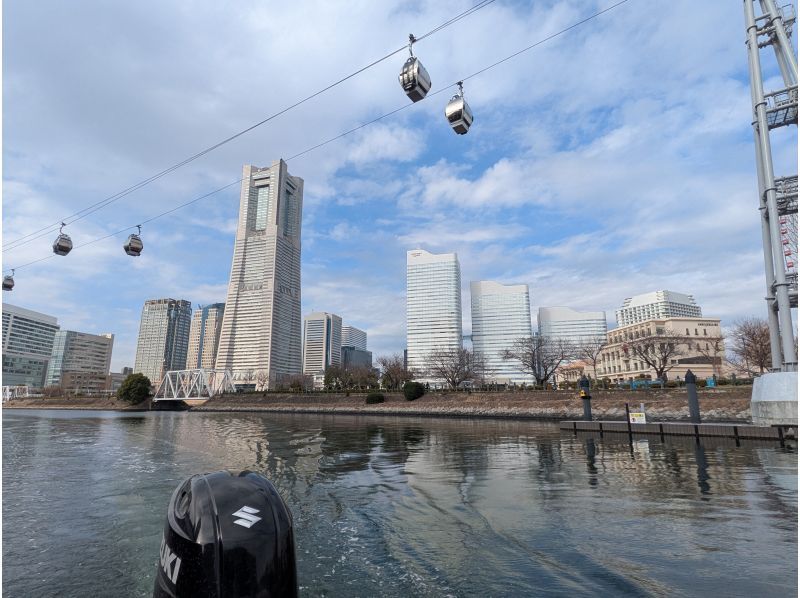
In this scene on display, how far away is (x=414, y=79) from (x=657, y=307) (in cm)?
17049

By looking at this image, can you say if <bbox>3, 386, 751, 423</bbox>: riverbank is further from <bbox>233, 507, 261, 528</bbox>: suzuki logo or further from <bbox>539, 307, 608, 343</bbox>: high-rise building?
<bbox>539, 307, 608, 343</bbox>: high-rise building

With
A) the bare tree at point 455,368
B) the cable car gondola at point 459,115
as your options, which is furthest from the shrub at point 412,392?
the cable car gondola at point 459,115

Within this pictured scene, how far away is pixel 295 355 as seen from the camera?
603 ft

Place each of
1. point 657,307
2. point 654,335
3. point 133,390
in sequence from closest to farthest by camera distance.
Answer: point 133,390, point 654,335, point 657,307

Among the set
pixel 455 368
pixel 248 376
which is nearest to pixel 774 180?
pixel 455 368

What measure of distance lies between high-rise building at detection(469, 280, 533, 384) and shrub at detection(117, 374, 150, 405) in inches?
4470

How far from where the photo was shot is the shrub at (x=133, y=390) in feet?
286

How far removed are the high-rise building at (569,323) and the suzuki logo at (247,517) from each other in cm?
16985

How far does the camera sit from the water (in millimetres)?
5359

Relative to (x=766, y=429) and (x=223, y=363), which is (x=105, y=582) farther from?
(x=223, y=363)

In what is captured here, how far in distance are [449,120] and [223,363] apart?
6896 inches

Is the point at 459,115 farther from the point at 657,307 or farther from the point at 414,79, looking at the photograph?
the point at 657,307

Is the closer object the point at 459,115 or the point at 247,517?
the point at 247,517

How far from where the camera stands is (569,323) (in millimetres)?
168375
